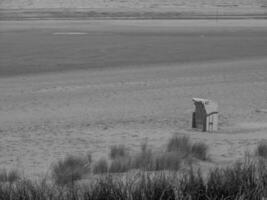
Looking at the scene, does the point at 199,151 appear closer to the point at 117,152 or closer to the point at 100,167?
the point at 117,152

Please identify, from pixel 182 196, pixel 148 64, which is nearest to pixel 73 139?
pixel 182 196

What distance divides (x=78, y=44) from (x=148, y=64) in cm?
927

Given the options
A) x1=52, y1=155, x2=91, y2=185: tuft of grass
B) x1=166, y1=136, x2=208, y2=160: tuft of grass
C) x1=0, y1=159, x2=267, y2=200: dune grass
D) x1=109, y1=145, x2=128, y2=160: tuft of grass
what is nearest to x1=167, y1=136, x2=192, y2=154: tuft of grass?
x1=166, y1=136, x2=208, y2=160: tuft of grass

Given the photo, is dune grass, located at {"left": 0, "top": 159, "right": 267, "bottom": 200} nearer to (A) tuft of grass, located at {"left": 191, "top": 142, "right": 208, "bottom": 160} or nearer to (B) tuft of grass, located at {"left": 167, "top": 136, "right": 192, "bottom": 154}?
(A) tuft of grass, located at {"left": 191, "top": 142, "right": 208, "bottom": 160}

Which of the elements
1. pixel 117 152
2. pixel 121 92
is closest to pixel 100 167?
pixel 117 152

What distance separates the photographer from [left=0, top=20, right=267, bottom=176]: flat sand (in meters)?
14.4

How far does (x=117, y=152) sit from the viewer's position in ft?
41.3

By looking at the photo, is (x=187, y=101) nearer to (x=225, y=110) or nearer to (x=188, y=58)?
(x=225, y=110)

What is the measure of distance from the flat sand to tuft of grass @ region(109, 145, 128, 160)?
0.33 m

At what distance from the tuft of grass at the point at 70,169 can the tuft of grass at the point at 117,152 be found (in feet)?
2.06

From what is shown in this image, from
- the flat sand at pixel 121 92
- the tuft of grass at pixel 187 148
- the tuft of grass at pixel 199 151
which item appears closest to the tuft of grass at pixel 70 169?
the flat sand at pixel 121 92

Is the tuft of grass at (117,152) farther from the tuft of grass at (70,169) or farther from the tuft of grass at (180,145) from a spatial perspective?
the tuft of grass at (180,145)

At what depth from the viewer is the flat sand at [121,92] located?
47.1ft

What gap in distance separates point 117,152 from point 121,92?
974cm
